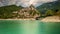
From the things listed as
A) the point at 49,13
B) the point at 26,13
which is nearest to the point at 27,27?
the point at 26,13

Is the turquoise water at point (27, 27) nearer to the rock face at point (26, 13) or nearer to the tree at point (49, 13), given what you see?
the rock face at point (26, 13)

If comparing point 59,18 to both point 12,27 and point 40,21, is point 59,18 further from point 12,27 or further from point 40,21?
point 12,27

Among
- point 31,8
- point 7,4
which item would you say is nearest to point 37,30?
point 31,8

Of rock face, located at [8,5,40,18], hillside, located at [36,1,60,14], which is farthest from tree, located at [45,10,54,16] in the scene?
rock face, located at [8,5,40,18]

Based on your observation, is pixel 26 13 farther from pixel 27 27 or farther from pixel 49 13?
pixel 49 13

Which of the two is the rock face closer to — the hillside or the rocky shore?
the hillside

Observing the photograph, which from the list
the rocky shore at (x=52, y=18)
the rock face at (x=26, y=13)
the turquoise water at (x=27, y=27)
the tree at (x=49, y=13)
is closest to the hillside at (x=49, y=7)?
the tree at (x=49, y=13)
